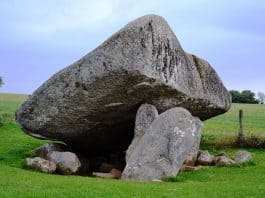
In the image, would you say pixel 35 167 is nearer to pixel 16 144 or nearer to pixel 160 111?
pixel 160 111

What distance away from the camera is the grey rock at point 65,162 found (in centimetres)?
2309

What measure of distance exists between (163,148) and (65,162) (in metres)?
4.28

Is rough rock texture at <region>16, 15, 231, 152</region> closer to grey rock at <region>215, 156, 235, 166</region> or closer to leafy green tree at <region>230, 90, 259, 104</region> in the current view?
grey rock at <region>215, 156, 235, 166</region>

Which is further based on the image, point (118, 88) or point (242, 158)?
point (242, 158)

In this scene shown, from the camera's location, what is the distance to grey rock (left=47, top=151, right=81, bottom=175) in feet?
75.8

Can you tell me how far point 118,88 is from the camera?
76.0 feet

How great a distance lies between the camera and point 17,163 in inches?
959

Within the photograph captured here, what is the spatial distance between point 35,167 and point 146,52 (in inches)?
245

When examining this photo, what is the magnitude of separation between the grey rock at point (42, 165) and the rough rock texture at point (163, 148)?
3.27 metres

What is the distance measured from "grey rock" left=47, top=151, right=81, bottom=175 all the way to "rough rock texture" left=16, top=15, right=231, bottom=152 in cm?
137

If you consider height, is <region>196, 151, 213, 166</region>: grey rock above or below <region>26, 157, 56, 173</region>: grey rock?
above

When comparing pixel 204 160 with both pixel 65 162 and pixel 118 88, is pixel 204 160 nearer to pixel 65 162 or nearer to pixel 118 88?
pixel 118 88

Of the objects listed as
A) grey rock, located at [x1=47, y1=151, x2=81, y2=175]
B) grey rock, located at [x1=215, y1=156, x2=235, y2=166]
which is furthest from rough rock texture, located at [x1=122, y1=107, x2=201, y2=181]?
grey rock, located at [x1=47, y1=151, x2=81, y2=175]

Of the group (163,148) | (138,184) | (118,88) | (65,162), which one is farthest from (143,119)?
(138,184)
